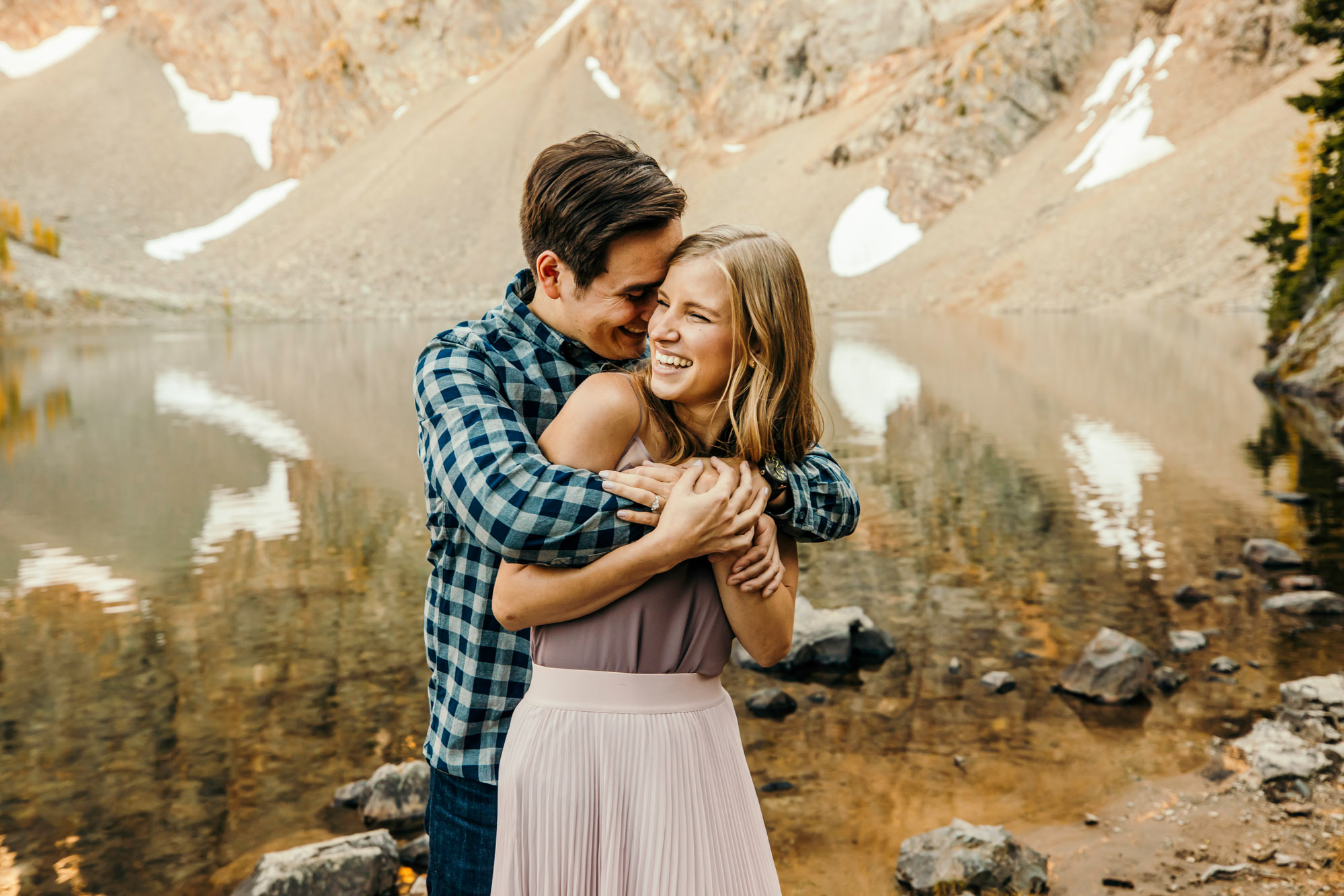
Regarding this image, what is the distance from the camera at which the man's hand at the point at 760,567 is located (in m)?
2.13

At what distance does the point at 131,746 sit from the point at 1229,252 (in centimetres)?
6066

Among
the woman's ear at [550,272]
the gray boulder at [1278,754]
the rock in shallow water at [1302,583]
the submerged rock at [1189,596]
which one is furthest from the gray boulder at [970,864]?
the rock in shallow water at [1302,583]

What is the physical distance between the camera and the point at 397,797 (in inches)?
229

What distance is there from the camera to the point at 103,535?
13.2 meters

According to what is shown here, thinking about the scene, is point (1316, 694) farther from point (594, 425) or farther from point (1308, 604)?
point (594, 425)

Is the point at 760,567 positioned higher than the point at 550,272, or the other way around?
the point at 550,272

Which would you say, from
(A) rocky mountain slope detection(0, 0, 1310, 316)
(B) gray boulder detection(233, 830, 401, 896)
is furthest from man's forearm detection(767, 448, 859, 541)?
(A) rocky mountain slope detection(0, 0, 1310, 316)

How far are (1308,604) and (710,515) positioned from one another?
8.43 meters

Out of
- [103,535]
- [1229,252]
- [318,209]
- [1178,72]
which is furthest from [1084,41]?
[103,535]

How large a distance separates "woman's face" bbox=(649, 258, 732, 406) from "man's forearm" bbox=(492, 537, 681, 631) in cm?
43

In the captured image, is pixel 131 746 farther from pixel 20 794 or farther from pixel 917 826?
pixel 917 826

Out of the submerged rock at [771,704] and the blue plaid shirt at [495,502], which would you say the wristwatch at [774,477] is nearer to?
the blue plaid shirt at [495,502]

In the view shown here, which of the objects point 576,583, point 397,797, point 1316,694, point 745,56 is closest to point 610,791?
point 576,583

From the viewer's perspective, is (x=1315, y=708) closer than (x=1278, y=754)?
No
